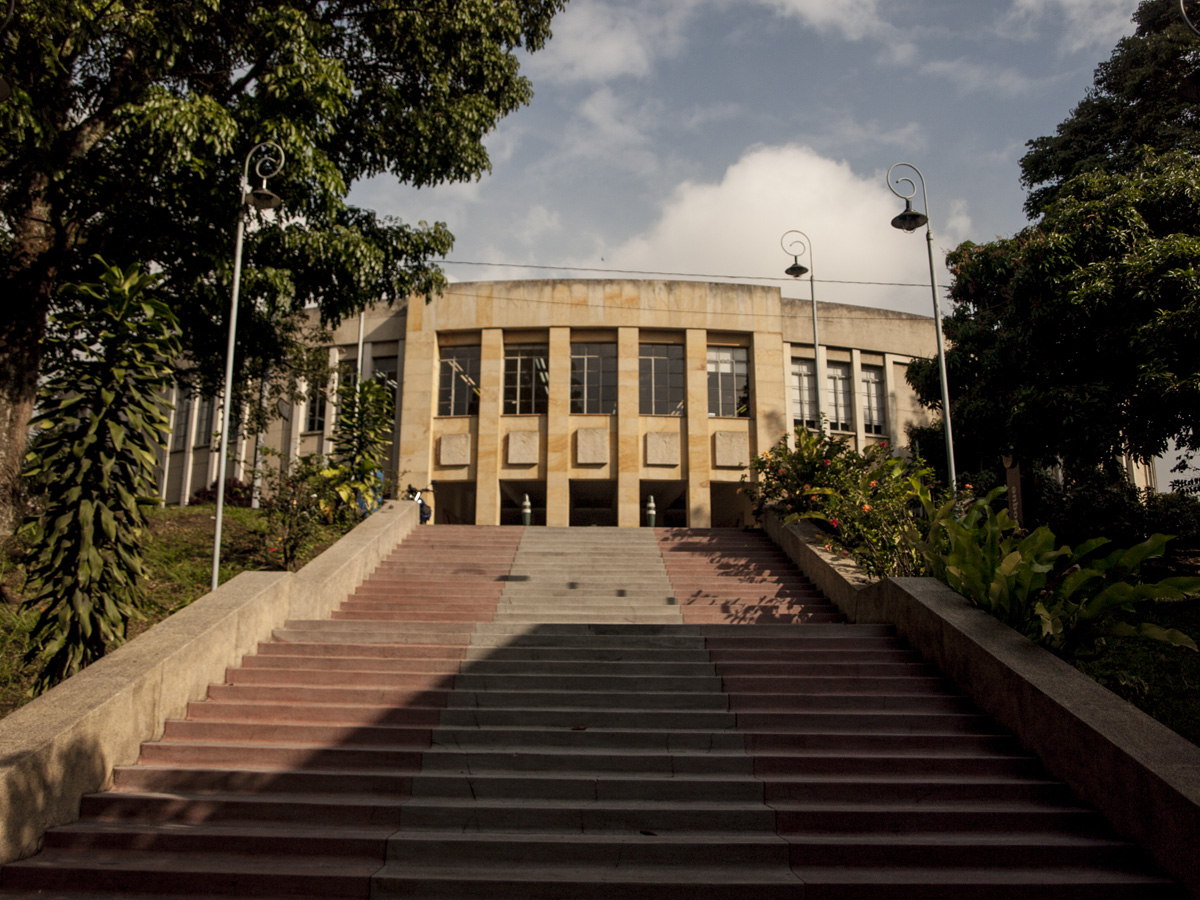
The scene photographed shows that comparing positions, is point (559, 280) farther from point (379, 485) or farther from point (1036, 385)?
point (1036, 385)

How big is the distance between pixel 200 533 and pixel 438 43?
9.18m

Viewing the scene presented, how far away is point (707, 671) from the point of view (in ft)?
25.2

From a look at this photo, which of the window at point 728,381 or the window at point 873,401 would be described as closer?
the window at point 728,381

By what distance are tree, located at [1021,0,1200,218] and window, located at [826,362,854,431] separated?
808 cm

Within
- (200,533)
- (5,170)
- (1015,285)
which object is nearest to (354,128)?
(5,170)

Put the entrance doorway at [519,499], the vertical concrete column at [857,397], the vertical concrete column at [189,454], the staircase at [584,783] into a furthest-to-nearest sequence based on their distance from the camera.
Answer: the vertical concrete column at [189,454], the vertical concrete column at [857,397], the entrance doorway at [519,499], the staircase at [584,783]

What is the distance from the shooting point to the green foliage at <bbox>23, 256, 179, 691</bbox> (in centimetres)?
679

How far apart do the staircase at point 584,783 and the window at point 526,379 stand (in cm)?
1503

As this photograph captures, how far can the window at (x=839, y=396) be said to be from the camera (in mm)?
26891

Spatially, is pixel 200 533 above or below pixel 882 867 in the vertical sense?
above

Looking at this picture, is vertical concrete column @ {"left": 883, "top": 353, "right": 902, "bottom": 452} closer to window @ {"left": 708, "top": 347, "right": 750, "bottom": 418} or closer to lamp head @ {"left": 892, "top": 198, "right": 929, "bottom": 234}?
window @ {"left": 708, "top": 347, "right": 750, "bottom": 418}

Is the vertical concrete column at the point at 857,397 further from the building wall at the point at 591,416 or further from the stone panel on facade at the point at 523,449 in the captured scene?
the stone panel on facade at the point at 523,449

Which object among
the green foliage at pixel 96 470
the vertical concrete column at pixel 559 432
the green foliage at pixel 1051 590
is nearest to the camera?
the green foliage at pixel 1051 590

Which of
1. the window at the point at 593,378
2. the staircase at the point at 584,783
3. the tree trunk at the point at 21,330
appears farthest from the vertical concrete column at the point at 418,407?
the staircase at the point at 584,783
